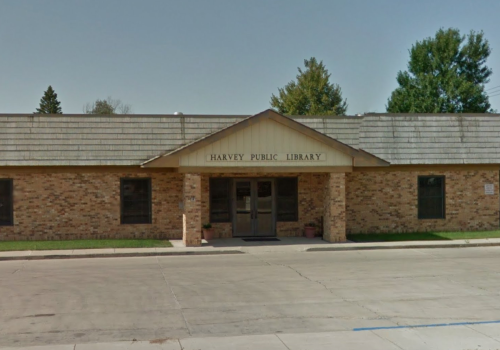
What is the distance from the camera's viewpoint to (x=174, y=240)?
2325 cm

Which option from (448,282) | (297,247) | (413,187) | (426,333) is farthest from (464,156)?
(426,333)

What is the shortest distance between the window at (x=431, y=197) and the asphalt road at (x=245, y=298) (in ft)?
19.1

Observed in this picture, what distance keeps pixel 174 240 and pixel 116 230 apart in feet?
7.26

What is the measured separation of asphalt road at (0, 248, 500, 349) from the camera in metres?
10.1

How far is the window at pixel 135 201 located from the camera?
2312cm

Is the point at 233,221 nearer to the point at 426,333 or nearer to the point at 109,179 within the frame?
the point at 109,179

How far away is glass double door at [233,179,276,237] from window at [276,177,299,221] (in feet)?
0.81

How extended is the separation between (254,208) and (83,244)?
22.2ft

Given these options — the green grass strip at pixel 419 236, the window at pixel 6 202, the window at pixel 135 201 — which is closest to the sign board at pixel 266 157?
the window at pixel 135 201

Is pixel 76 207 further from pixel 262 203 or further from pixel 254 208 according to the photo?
pixel 262 203

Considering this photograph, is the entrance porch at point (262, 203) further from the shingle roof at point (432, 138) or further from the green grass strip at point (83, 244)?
the shingle roof at point (432, 138)

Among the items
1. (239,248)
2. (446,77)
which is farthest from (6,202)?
(446,77)

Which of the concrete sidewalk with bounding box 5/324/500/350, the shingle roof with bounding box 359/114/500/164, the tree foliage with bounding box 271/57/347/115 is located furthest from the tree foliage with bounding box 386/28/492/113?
the concrete sidewalk with bounding box 5/324/500/350

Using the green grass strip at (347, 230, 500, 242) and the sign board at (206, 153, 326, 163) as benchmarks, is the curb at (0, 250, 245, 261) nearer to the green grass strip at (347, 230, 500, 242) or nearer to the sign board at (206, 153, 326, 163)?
the sign board at (206, 153, 326, 163)
